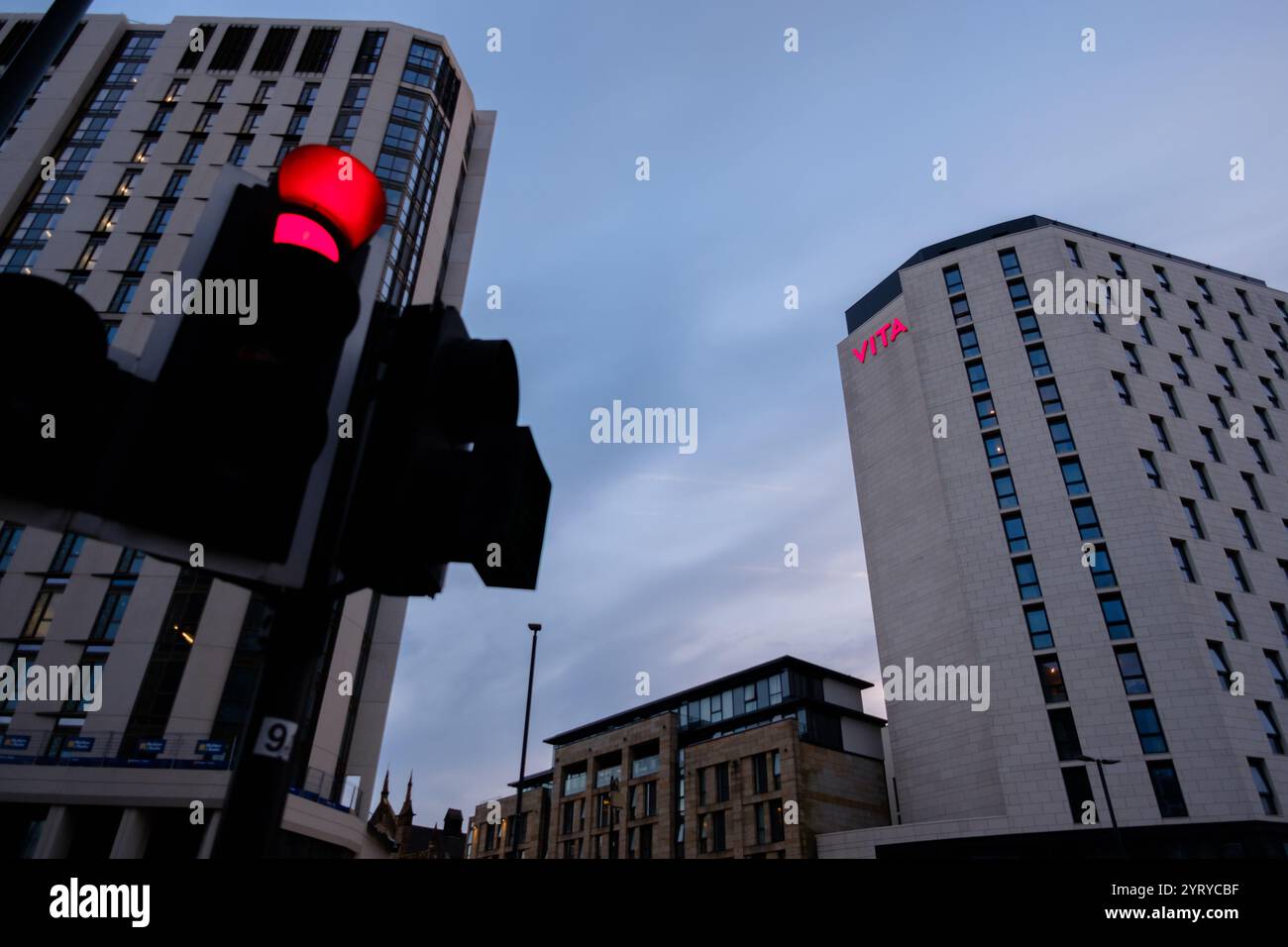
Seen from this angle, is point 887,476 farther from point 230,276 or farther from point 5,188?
point 5,188

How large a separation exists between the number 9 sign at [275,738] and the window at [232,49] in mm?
62644

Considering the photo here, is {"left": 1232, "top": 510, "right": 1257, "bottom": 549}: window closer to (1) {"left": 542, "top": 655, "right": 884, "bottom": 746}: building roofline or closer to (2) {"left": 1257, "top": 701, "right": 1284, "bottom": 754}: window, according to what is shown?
(2) {"left": 1257, "top": 701, "right": 1284, "bottom": 754}: window

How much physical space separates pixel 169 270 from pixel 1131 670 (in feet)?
213

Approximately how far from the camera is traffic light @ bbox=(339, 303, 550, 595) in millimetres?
2023

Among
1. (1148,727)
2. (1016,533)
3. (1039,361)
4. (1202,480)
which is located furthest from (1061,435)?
(1148,727)

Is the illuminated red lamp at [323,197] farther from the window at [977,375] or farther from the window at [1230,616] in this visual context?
the window at [977,375]

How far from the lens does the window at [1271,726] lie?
39.8 meters

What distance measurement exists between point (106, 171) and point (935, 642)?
6448cm

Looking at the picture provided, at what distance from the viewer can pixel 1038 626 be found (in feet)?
150

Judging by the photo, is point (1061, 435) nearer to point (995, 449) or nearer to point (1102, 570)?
point (995, 449)

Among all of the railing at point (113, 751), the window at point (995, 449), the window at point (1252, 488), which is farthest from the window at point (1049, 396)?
the railing at point (113, 751)
